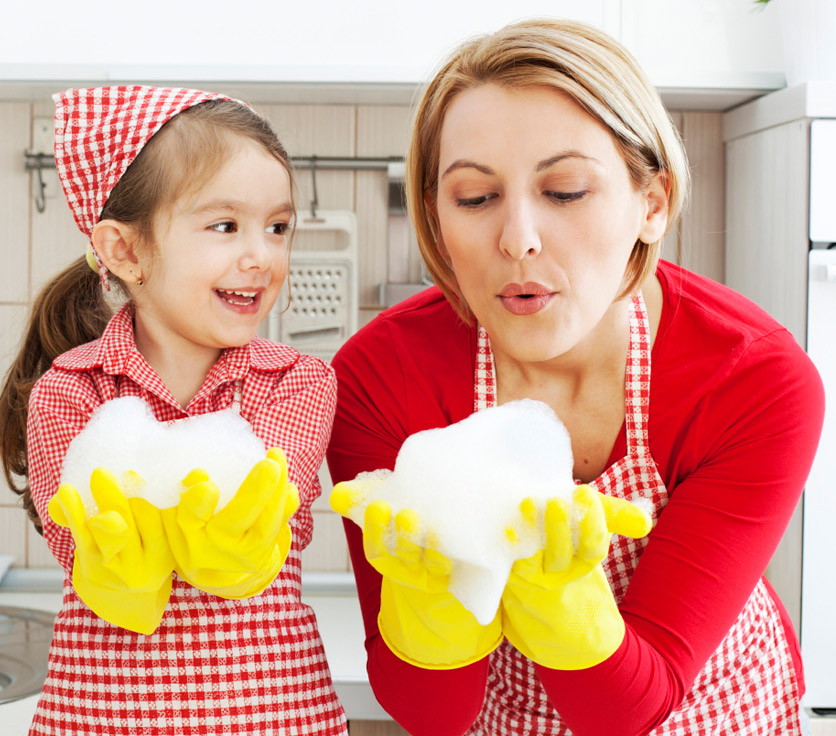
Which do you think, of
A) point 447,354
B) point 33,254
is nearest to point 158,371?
point 447,354

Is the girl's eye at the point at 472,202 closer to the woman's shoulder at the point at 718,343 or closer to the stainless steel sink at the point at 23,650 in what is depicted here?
the woman's shoulder at the point at 718,343

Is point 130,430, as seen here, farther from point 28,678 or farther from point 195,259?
point 28,678

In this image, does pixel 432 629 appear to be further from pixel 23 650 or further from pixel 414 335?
pixel 23 650

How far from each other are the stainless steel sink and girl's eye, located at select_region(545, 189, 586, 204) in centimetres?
99

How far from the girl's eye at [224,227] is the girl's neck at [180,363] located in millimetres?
133

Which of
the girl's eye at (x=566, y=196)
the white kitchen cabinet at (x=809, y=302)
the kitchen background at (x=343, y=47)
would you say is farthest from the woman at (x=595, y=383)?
the kitchen background at (x=343, y=47)

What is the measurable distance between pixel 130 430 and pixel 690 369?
56 cm

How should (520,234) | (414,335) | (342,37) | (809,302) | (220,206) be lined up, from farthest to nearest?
(342,37), (809,302), (414,335), (220,206), (520,234)

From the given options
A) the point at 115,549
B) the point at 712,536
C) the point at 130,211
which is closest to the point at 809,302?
the point at 712,536

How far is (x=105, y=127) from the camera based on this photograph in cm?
95

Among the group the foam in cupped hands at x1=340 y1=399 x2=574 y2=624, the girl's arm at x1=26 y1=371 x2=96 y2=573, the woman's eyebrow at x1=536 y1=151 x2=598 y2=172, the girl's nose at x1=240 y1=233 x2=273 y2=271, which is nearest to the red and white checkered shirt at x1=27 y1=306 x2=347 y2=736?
the girl's arm at x1=26 y1=371 x2=96 y2=573

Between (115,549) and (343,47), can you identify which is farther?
(343,47)

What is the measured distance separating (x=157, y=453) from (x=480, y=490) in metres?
0.29

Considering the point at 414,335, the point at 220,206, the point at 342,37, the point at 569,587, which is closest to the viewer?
the point at 569,587
